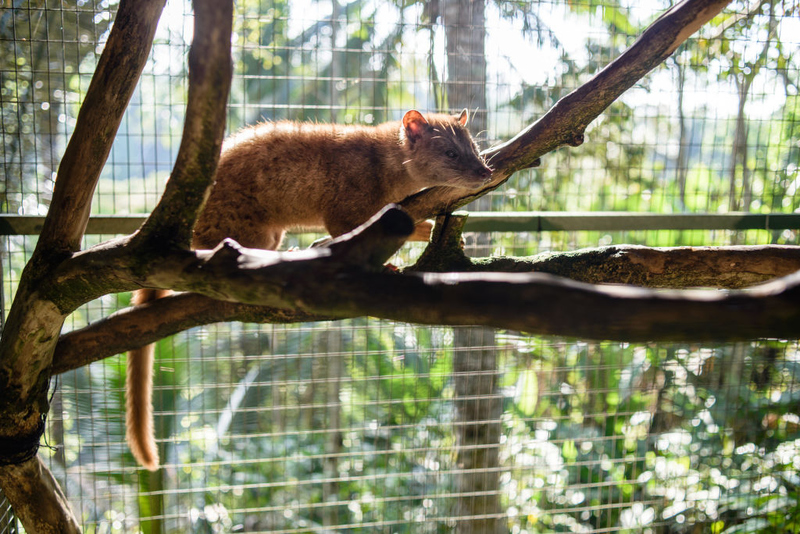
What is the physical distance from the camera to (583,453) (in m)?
5.18

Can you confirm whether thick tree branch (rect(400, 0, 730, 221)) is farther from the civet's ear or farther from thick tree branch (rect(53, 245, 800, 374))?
the civet's ear

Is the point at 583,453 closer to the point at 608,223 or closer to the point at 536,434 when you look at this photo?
the point at 536,434

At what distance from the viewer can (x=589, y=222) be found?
9.72 ft

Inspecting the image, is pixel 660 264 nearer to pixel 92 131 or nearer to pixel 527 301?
pixel 527 301

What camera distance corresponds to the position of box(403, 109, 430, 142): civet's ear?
2.85m

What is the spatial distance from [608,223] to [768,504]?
2523mm

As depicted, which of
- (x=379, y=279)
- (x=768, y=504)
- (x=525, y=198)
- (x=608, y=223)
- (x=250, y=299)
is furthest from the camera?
(x=525, y=198)

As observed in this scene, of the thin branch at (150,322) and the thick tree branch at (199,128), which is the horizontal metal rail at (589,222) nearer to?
the thin branch at (150,322)

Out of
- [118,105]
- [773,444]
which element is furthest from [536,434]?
[118,105]

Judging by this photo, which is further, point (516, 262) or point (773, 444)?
point (773, 444)

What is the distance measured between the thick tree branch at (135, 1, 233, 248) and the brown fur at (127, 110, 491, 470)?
0.97 metres

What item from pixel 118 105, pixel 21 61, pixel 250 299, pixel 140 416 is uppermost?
pixel 21 61

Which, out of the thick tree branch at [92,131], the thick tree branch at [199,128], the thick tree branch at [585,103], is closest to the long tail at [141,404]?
the thick tree branch at [92,131]

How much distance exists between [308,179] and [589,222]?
4.81 ft
